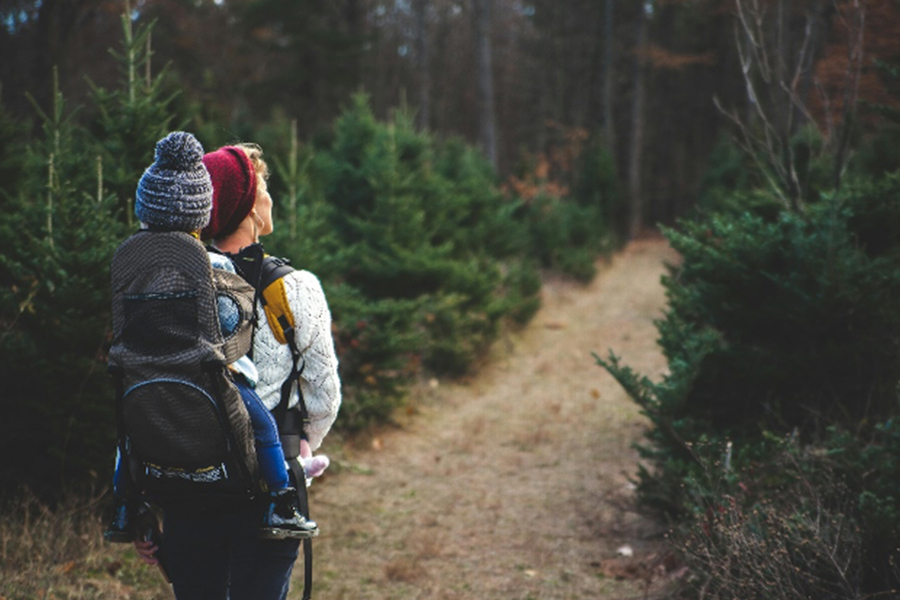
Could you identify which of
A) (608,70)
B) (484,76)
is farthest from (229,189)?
(608,70)

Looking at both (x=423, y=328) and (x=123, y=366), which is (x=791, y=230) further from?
(x=423, y=328)

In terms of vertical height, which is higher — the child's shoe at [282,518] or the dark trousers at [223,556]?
the child's shoe at [282,518]

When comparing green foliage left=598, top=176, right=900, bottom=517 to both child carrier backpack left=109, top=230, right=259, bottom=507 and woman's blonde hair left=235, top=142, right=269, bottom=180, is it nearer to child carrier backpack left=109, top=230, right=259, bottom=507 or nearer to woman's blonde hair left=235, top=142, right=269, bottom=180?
woman's blonde hair left=235, top=142, right=269, bottom=180

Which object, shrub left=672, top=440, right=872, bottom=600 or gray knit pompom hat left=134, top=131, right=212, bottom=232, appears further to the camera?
shrub left=672, top=440, right=872, bottom=600

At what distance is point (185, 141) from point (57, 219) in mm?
2951

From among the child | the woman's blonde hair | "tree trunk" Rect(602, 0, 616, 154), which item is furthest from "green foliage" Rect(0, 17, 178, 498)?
"tree trunk" Rect(602, 0, 616, 154)

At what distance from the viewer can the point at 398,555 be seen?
5.39 metres

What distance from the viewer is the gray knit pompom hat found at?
2.31 m

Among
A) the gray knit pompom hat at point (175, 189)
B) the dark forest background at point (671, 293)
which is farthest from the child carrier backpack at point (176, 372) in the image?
the dark forest background at point (671, 293)

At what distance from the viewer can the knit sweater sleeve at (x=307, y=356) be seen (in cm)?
261

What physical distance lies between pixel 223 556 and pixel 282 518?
255mm

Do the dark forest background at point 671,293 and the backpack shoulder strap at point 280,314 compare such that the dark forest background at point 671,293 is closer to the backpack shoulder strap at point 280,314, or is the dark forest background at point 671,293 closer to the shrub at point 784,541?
the shrub at point 784,541

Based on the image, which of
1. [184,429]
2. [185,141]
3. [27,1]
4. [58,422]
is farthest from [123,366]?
[27,1]

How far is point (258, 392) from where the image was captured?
263 cm
